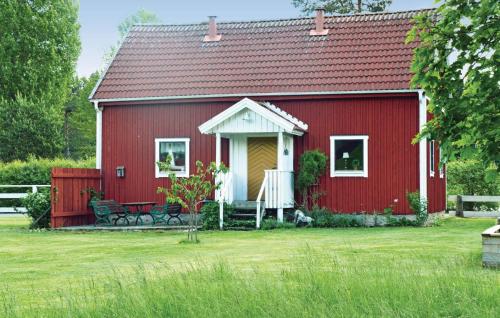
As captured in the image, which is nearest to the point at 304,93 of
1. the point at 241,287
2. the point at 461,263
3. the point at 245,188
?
the point at 245,188

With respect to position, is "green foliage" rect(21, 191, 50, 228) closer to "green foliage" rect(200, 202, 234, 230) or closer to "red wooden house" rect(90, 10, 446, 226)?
"red wooden house" rect(90, 10, 446, 226)

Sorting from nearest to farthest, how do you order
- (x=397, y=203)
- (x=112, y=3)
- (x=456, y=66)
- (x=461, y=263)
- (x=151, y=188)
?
(x=456, y=66) < (x=461, y=263) < (x=397, y=203) < (x=151, y=188) < (x=112, y=3)

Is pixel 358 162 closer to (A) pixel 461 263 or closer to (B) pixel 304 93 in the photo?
(B) pixel 304 93

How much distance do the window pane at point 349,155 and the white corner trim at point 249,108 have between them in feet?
6.65

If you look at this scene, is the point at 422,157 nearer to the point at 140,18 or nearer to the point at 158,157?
the point at 158,157

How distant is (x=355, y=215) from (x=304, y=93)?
3.82 metres

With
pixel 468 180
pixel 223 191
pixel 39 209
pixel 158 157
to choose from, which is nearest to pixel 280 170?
pixel 223 191

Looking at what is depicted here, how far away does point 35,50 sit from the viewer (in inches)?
2212

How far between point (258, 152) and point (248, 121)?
5.74ft

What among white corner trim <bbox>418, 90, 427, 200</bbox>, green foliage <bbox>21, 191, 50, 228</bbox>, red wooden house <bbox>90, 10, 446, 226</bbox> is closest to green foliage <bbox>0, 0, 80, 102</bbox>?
red wooden house <bbox>90, 10, 446, 226</bbox>

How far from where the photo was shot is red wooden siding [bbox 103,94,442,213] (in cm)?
2545

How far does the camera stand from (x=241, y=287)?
32.4 ft

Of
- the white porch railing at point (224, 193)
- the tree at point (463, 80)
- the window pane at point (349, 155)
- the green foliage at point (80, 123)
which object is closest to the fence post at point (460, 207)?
the window pane at point (349, 155)

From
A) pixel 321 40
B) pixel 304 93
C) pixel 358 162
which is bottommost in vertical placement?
pixel 358 162
